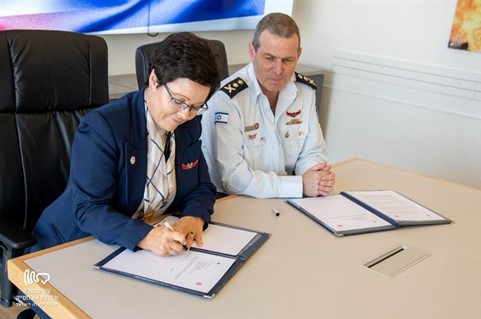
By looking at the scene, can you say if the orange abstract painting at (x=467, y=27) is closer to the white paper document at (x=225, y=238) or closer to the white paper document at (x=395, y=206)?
the white paper document at (x=395, y=206)

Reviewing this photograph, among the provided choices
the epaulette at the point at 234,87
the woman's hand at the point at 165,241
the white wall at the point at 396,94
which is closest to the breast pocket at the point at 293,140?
the epaulette at the point at 234,87

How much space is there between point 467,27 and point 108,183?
2436 mm

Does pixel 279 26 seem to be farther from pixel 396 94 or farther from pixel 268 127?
pixel 396 94

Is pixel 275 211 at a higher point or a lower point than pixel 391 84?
lower

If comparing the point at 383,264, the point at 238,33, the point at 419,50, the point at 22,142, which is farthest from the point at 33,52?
the point at 419,50

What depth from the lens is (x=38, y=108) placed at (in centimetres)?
167

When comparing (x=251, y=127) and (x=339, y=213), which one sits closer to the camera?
(x=339, y=213)

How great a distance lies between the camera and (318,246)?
1433 millimetres

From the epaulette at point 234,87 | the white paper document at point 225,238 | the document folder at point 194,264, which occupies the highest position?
the epaulette at point 234,87

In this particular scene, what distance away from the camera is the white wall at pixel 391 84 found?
304cm

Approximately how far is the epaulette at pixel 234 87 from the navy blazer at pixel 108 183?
1.37ft

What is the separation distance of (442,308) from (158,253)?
67 cm

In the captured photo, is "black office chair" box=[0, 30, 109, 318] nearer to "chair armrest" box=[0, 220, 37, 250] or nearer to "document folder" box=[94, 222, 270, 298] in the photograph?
"chair armrest" box=[0, 220, 37, 250]

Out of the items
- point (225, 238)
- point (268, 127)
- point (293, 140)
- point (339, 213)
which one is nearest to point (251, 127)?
point (268, 127)
